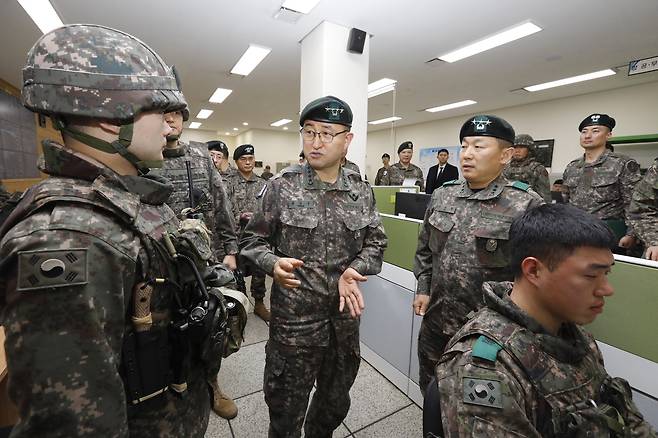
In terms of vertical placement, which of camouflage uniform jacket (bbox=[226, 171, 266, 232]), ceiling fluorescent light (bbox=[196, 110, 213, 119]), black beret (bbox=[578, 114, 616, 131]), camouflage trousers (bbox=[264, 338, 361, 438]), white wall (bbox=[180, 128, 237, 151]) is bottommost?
camouflage trousers (bbox=[264, 338, 361, 438])

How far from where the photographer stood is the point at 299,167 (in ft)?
4.98

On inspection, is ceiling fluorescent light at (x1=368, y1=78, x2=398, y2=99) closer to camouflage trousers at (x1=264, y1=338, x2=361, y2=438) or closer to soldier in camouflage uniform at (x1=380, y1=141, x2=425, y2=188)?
soldier in camouflage uniform at (x1=380, y1=141, x2=425, y2=188)

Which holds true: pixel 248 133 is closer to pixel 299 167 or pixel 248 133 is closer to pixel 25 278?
pixel 299 167

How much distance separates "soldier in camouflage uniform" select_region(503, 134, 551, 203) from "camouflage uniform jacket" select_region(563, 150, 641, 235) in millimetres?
516

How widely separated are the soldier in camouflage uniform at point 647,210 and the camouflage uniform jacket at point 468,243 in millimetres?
1402

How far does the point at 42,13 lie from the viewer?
11.8 feet

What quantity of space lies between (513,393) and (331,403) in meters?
0.95

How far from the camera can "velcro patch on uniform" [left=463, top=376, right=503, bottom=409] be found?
0.71 metres

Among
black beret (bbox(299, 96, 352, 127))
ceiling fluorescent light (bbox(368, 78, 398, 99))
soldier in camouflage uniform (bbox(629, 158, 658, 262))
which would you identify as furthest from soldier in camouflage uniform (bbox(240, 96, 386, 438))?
ceiling fluorescent light (bbox(368, 78, 398, 99))

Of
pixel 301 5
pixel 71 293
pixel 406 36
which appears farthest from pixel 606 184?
pixel 71 293

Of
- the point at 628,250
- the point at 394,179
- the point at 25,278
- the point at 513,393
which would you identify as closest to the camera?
the point at 25,278

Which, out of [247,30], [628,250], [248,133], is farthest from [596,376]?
[248,133]

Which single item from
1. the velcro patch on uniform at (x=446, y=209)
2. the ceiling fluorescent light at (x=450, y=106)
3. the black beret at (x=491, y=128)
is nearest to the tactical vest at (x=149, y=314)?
the velcro patch on uniform at (x=446, y=209)

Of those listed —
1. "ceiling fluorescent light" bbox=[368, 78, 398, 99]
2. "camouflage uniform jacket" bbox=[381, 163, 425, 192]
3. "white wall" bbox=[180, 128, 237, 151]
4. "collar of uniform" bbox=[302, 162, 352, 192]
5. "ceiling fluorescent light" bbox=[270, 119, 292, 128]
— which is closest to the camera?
"collar of uniform" bbox=[302, 162, 352, 192]
